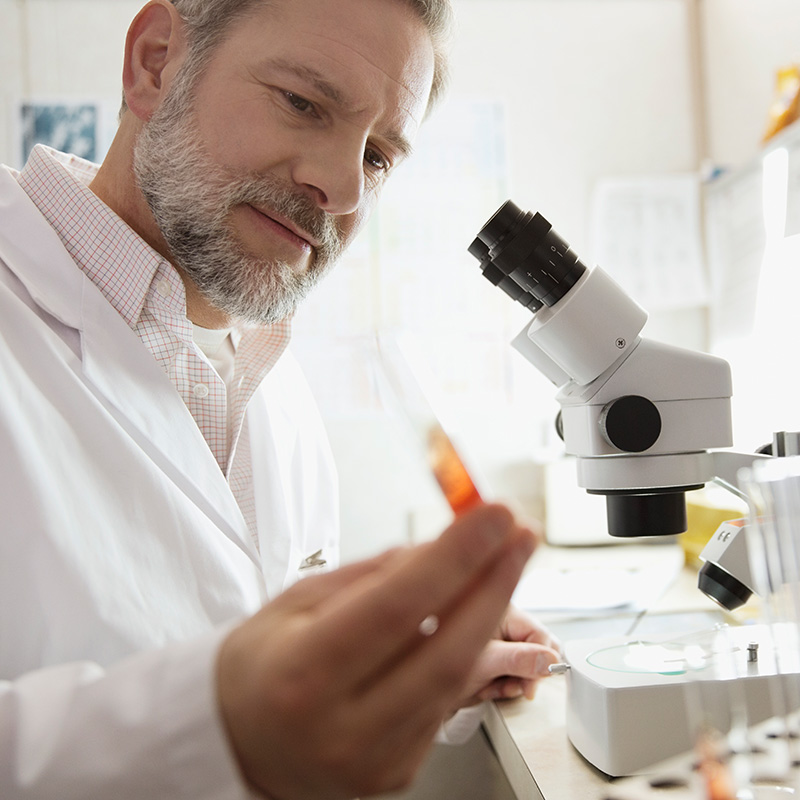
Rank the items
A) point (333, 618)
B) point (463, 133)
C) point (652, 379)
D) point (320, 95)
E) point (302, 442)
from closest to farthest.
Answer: point (333, 618) → point (652, 379) → point (320, 95) → point (302, 442) → point (463, 133)

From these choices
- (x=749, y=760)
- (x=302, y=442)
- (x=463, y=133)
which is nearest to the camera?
(x=749, y=760)

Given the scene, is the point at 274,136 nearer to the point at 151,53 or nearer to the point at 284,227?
the point at 284,227

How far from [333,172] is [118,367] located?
36 centimetres

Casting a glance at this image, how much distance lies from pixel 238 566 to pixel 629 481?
430 millimetres

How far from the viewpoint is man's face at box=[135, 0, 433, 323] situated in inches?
36.1

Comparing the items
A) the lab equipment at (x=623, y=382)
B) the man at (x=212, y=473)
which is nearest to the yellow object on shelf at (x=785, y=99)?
the man at (x=212, y=473)

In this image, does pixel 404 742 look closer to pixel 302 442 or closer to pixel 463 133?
pixel 302 442

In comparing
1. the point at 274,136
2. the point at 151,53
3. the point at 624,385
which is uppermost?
the point at 151,53

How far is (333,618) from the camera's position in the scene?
361 mm

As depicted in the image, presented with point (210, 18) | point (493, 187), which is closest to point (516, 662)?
point (210, 18)

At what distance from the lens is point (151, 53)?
40.4 inches

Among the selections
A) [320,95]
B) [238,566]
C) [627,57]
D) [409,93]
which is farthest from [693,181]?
[238,566]

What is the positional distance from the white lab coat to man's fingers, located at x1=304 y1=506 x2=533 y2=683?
10 centimetres

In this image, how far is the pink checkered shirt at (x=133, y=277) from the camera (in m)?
0.91
